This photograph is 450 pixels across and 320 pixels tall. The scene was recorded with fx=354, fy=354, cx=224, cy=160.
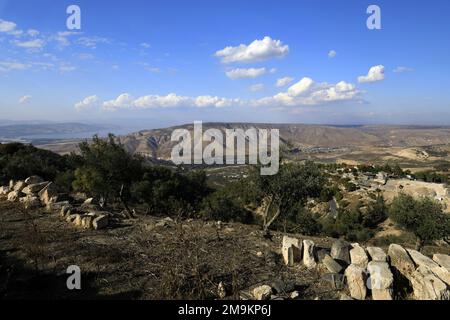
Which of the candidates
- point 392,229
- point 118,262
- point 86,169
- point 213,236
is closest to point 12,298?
point 118,262

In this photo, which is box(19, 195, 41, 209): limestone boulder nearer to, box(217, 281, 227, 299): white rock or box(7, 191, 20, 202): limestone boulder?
box(7, 191, 20, 202): limestone boulder

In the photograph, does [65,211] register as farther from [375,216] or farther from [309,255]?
[375,216]

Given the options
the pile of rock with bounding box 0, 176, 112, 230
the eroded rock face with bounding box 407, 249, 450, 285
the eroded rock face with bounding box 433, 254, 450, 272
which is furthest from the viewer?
the pile of rock with bounding box 0, 176, 112, 230

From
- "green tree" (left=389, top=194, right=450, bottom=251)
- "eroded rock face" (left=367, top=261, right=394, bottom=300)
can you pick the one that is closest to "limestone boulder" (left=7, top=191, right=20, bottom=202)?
"eroded rock face" (left=367, top=261, right=394, bottom=300)

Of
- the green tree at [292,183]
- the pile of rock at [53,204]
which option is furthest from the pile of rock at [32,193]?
the green tree at [292,183]

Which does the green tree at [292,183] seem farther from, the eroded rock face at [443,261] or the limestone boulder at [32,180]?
the limestone boulder at [32,180]

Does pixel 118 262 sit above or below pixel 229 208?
→ above
